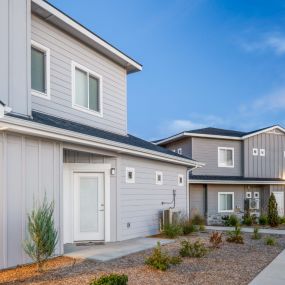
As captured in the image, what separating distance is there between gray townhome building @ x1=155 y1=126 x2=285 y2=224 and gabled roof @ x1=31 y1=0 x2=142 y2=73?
987 centimetres

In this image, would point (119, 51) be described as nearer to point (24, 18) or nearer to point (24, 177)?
point (24, 18)

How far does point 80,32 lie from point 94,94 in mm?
1997

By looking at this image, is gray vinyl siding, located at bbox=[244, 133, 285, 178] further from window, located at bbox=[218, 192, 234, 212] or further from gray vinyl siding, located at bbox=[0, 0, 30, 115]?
gray vinyl siding, located at bbox=[0, 0, 30, 115]

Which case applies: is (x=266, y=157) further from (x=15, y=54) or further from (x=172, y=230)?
(x=15, y=54)

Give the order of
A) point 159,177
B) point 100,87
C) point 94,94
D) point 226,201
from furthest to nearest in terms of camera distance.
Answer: point 226,201
point 159,177
point 100,87
point 94,94

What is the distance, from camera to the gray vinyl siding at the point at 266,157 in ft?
81.4

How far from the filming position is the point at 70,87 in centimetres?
1132

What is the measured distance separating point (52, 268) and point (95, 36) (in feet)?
22.7

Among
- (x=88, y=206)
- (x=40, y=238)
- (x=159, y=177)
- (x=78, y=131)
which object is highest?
(x=78, y=131)

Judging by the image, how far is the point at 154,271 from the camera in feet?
25.6

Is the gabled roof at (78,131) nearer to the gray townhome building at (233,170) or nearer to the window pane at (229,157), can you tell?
the gray townhome building at (233,170)

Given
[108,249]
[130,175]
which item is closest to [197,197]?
[130,175]

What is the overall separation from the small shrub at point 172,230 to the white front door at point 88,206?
2.45m

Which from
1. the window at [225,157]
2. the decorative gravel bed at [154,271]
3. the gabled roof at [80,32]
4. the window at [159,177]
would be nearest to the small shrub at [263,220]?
the window at [225,157]
